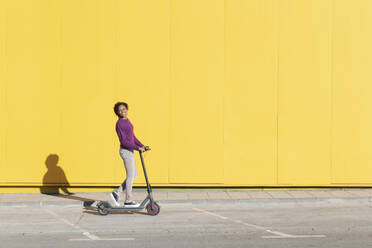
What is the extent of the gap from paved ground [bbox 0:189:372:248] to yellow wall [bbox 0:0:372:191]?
0.64 meters

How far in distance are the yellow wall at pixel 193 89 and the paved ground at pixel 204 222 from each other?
2.11 feet

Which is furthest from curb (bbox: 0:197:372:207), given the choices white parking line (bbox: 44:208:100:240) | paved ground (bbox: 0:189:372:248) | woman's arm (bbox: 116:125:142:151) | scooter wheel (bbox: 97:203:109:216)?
woman's arm (bbox: 116:125:142:151)

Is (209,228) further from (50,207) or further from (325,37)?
(325,37)

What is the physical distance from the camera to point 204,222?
9.73 metres

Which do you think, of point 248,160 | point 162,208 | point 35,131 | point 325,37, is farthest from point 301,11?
point 35,131

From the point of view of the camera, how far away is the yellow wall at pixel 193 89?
514 inches

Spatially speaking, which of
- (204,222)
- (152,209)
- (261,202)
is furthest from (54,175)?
(204,222)

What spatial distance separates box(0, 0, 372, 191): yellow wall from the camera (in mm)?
13055

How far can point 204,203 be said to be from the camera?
11.6 metres

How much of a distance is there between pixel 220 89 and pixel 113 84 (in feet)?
7.32

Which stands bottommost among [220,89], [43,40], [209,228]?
[209,228]

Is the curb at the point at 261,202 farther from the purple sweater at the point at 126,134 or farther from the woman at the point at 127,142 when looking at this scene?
the purple sweater at the point at 126,134

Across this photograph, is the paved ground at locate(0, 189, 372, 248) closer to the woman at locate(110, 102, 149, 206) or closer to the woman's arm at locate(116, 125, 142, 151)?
the woman at locate(110, 102, 149, 206)

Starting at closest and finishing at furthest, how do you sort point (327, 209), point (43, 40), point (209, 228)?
point (209, 228) < point (327, 209) < point (43, 40)
